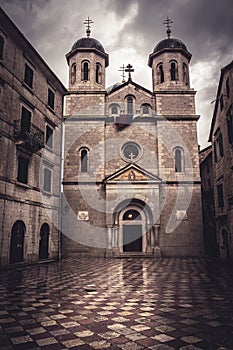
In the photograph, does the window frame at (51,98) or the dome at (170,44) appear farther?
the dome at (170,44)

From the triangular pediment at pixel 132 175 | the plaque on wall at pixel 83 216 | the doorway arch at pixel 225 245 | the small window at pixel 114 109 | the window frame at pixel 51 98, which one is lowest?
the doorway arch at pixel 225 245

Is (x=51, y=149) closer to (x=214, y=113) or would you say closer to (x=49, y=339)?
(x=214, y=113)

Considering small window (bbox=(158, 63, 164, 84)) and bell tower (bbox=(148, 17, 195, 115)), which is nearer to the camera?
bell tower (bbox=(148, 17, 195, 115))

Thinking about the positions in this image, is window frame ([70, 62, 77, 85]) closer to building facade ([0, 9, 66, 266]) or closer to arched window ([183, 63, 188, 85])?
building facade ([0, 9, 66, 266])

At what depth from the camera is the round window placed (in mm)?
24384

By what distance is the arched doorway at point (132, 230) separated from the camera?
22438 mm

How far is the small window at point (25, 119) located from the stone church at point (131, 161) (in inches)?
275

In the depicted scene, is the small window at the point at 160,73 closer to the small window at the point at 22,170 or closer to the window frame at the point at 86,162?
the window frame at the point at 86,162

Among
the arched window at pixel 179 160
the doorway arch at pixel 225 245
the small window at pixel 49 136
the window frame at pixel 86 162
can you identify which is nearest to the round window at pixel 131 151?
the window frame at pixel 86 162

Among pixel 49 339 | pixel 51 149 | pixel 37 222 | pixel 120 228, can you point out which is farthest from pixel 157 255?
pixel 49 339

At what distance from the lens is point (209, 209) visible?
26.5 meters

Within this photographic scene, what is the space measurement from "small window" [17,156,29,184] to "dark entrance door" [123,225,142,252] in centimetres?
1004

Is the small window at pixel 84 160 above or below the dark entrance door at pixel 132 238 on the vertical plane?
above

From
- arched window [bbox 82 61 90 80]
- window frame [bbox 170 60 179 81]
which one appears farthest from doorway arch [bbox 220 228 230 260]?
arched window [bbox 82 61 90 80]
